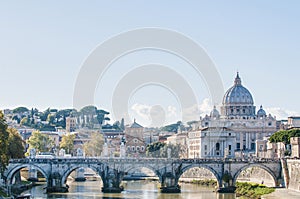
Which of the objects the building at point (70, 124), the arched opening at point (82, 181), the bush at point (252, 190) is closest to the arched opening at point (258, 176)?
the bush at point (252, 190)

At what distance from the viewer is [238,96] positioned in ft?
447

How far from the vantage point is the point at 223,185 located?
240ft

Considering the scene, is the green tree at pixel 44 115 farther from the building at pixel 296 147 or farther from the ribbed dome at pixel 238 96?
the building at pixel 296 147

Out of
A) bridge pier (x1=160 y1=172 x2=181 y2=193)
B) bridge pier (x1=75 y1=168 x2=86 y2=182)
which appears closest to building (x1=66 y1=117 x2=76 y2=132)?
bridge pier (x1=75 y1=168 x2=86 y2=182)

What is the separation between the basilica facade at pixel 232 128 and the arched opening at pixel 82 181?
63.1ft

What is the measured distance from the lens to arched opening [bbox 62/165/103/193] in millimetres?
72125

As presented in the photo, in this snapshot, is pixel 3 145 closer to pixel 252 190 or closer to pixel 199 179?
pixel 252 190

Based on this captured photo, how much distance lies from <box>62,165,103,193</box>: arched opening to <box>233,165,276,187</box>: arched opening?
569 inches

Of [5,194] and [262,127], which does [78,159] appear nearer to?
[5,194]

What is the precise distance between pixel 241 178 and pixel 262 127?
45.1 meters

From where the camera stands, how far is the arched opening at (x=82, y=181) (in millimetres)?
72125

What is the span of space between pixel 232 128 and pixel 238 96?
1151cm

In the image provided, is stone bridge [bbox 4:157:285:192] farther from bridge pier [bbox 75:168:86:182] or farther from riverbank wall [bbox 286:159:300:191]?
bridge pier [bbox 75:168:86:182]

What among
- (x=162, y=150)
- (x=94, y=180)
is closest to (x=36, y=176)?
(x=94, y=180)
